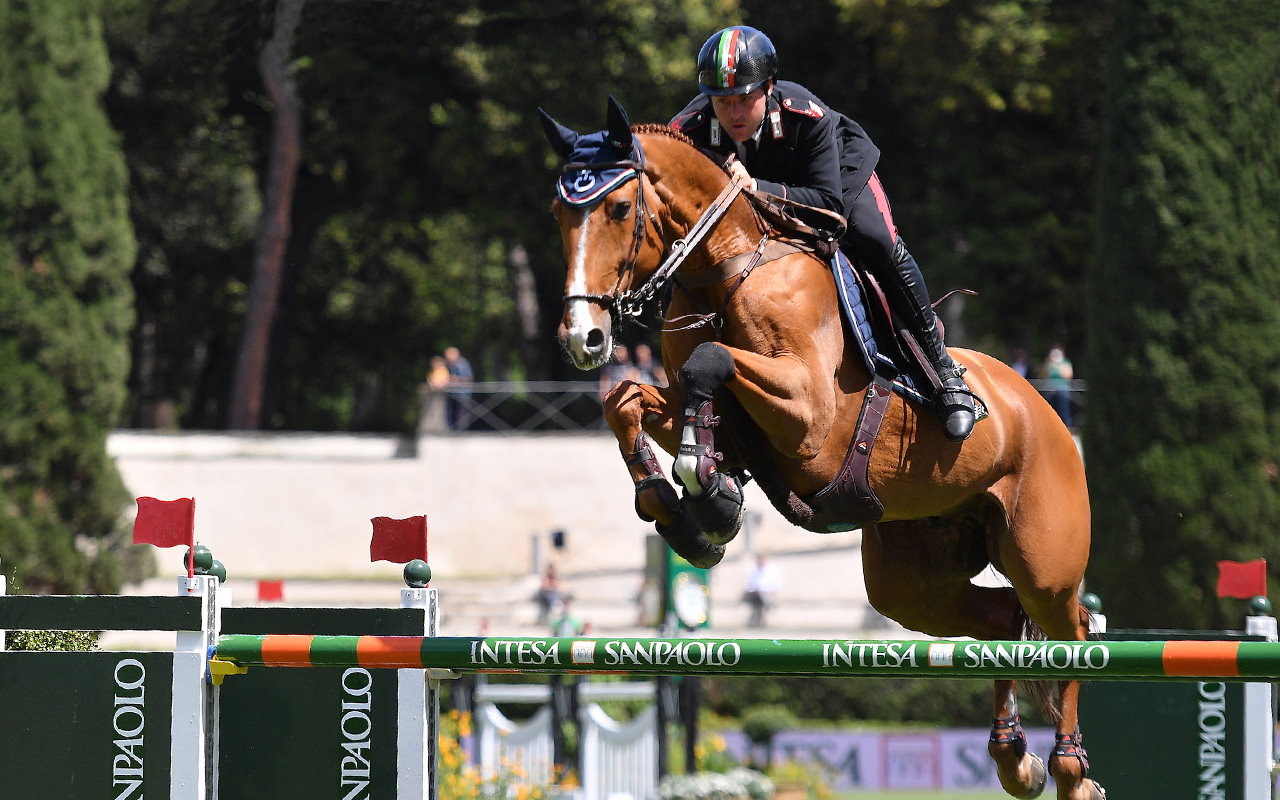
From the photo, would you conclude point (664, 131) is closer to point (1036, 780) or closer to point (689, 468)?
point (689, 468)

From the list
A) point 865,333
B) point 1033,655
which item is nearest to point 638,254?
point 865,333

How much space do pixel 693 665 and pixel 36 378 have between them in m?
11.3

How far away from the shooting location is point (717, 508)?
359cm

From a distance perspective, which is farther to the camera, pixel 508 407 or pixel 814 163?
pixel 508 407

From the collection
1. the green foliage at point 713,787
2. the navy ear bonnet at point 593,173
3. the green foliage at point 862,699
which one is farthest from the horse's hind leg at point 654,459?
the green foliage at point 862,699

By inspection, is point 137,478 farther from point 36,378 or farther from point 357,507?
point 36,378

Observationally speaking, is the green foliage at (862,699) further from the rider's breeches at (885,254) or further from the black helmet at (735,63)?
the black helmet at (735,63)

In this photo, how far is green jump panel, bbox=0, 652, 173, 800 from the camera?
3805 millimetres

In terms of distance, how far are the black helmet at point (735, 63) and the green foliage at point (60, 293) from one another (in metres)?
10.1

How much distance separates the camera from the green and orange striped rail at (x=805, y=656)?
3141mm

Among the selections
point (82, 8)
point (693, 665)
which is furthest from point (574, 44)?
A: point (693, 665)

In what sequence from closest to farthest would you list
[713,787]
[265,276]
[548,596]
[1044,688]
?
[1044,688] → [713,787] → [548,596] → [265,276]

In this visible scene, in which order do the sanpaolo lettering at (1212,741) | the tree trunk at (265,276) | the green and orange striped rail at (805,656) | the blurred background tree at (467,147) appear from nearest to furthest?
the green and orange striped rail at (805,656)
the sanpaolo lettering at (1212,741)
the blurred background tree at (467,147)
the tree trunk at (265,276)

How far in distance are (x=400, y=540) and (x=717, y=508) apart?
117cm
